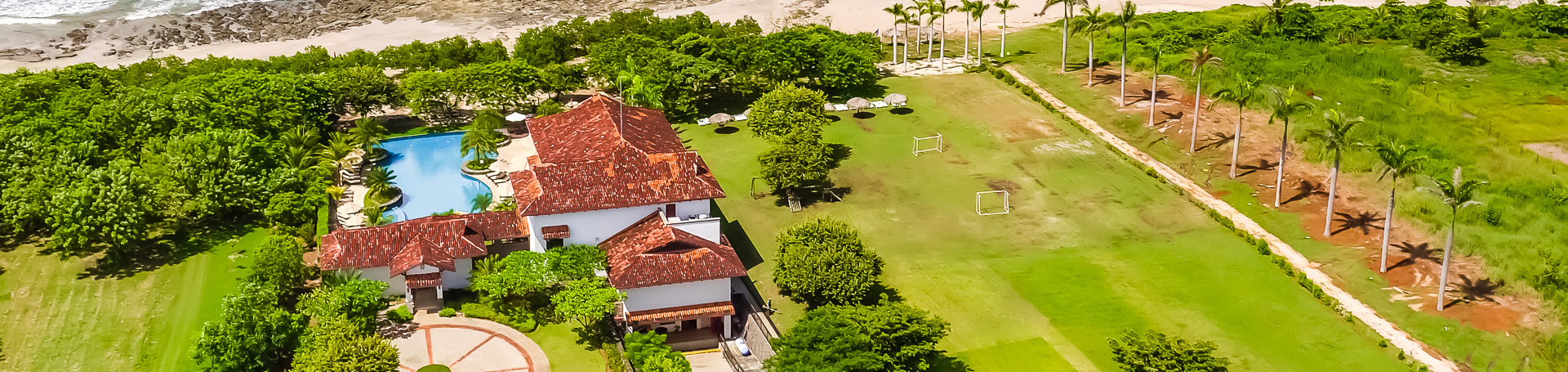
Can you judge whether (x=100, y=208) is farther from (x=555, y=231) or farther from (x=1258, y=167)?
(x=1258, y=167)

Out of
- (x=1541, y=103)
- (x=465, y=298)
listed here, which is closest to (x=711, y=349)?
(x=465, y=298)

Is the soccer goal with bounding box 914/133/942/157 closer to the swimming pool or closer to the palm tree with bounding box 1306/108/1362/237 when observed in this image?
the palm tree with bounding box 1306/108/1362/237

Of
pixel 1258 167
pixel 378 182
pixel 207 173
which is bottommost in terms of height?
pixel 1258 167

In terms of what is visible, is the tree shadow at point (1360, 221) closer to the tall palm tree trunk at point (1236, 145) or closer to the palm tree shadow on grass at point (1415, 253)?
the palm tree shadow on grass at point (1415, 253)

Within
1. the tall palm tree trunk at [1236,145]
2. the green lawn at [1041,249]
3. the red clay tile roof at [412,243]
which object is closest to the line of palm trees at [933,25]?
the green lawn at [1041,249]

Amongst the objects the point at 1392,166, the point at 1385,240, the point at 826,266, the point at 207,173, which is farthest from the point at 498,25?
the point at 1385,240

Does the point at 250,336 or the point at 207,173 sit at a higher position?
the point at 207,173
